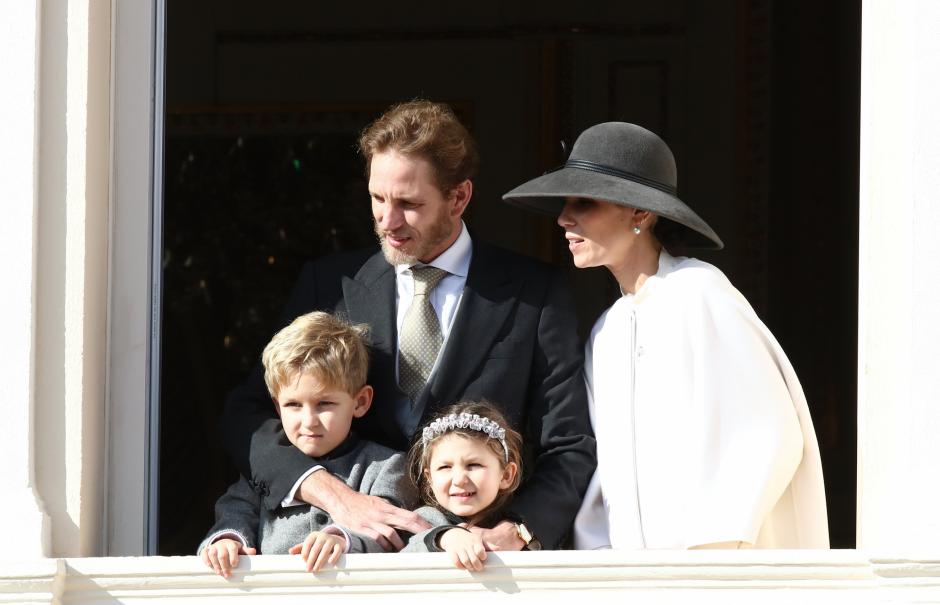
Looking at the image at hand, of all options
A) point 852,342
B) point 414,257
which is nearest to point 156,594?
point 414,257

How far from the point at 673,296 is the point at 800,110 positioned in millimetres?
3980

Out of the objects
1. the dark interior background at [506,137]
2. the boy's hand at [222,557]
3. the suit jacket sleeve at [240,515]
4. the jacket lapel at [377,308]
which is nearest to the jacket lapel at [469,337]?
the jacket lapel at [377,308]

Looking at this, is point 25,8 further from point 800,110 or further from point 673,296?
point 800,110

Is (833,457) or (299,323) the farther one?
(833,457)

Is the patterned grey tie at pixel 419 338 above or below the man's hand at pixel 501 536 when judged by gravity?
above

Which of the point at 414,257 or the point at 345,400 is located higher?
the point at 414,257

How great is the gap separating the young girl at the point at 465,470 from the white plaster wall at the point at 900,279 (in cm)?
77

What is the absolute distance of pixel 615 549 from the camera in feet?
A: 11.7

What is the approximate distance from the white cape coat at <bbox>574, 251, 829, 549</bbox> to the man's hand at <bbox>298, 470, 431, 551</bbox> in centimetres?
47

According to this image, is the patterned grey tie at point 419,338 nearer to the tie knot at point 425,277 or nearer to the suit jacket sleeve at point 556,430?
the tie knot at point 425,277

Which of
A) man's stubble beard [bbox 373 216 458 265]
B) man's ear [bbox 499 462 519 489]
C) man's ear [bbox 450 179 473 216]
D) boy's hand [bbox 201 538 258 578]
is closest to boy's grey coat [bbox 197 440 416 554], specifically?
boy's hand [bbox 201 538 258 578]

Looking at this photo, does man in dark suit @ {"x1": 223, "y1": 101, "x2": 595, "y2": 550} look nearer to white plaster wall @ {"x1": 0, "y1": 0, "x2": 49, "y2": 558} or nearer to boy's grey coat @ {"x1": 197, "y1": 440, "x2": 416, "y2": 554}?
boy's grey coat @ {"x1": 197, "y1": 440, "x2": 416, "y2": 554}

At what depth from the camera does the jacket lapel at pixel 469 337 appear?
381 cm

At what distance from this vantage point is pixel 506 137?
25.1ft
